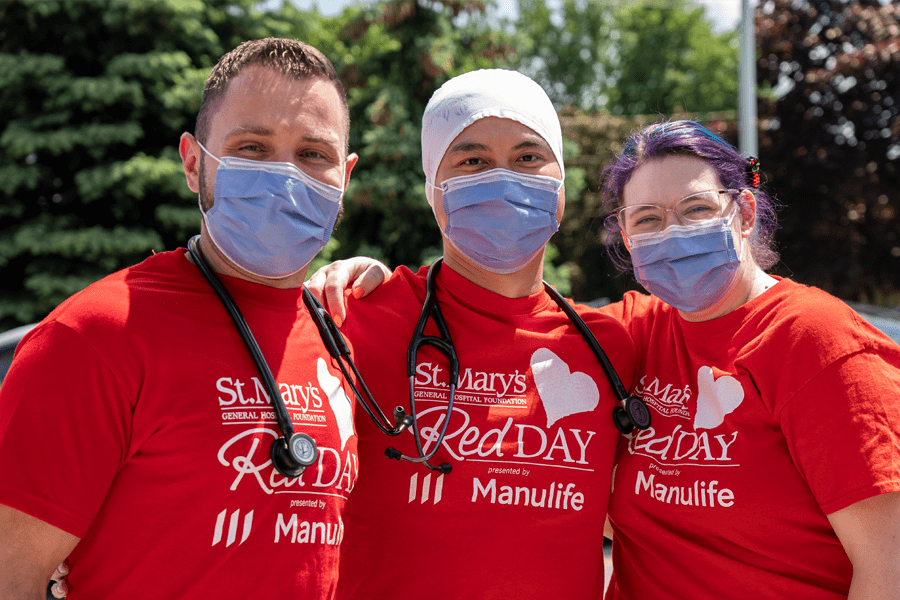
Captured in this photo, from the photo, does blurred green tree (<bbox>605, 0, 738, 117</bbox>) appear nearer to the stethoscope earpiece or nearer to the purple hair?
the purple hair

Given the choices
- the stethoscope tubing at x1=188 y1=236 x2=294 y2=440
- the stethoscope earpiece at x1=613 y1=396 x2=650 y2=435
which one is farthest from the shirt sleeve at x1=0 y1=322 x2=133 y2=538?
the stethoscope earpiece at x1=613 y1=396 x2=650 y2=435

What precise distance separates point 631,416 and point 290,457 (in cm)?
118

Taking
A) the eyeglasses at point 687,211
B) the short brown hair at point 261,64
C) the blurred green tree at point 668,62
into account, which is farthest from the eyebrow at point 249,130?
the blurred green tree at point 668,62

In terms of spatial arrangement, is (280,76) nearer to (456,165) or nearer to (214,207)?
(214,207)

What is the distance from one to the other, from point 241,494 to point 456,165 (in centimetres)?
139

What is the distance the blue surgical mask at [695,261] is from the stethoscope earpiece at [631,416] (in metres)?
0.41

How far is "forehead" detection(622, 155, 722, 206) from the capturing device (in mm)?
2635

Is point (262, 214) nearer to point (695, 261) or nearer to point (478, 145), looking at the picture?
point (478, 145)

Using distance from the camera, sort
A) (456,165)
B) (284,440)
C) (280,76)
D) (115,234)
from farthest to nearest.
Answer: (115,234) < (456,165) < (280,76) < (284,440)

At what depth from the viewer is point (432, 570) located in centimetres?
227

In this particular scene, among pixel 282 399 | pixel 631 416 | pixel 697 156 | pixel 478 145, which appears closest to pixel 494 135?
pixel 478 145

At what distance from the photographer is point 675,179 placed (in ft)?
8.69

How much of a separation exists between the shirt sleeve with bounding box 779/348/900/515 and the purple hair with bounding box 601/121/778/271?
2.46 feet

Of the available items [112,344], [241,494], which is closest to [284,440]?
[241,494]
